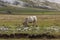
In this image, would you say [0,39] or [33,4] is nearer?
[0,39]

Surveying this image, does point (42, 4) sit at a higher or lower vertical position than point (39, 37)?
lower

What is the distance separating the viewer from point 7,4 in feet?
368

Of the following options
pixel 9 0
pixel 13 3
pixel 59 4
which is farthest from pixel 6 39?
pixel 13 3

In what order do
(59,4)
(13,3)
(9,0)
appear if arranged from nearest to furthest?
(59,4)
(9,0)
(13,3)

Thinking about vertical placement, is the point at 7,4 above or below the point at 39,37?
below

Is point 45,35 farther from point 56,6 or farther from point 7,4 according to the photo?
point 7,4

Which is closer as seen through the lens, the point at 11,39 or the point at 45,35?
the point at 11,39

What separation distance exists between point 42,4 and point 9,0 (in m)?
17.1

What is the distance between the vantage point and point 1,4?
11175 centimetres

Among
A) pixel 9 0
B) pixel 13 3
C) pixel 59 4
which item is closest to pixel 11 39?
pixel 59 4

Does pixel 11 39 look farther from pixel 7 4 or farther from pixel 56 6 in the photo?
pixel 7 4

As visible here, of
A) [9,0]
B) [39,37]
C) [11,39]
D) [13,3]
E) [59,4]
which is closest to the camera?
[11,39]

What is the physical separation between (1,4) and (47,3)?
78.6 feet

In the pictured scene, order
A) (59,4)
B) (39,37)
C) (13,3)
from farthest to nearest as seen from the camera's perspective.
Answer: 1. (13,3)
2. (59,4)
3. (39,37)
